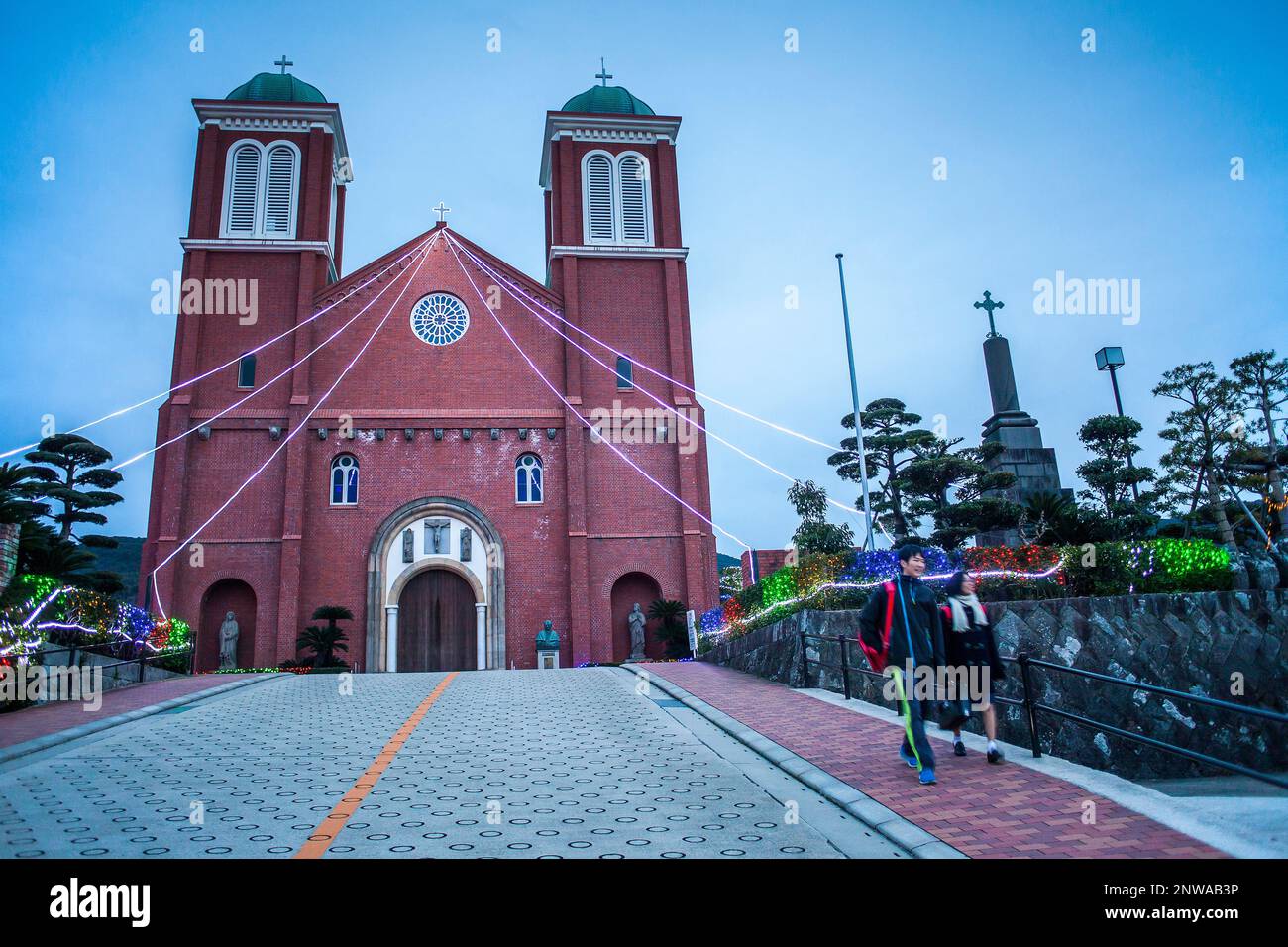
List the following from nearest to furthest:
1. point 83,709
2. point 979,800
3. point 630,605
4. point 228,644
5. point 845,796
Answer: point 979,800 < point 845,796 < point 83,709 < point 228,644 < point 630,605

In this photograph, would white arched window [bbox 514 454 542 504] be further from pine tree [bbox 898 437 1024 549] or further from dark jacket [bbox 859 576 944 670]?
dark jacket [bbox 859 576 944 670]

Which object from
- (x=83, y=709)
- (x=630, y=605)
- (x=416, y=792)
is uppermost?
(x=630, y=605)

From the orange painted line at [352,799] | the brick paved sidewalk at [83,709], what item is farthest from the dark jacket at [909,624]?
the brick paved sidewalk at [83,709]

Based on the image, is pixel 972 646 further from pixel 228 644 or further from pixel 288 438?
pixel 288 438

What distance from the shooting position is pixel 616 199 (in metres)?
28.5

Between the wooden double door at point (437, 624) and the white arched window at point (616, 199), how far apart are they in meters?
12.4

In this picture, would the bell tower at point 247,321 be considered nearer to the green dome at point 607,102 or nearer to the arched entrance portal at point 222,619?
the arched entrance portal at point 222,619

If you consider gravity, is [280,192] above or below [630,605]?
above

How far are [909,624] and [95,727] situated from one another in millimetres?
8582

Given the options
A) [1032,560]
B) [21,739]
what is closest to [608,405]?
[1032,560]

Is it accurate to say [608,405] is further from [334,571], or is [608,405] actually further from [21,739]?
[21,739]

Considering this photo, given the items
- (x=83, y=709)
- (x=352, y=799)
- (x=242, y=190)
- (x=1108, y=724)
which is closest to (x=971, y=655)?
(x=1108, y=724)

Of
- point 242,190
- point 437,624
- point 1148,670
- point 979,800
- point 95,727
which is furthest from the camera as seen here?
point 242,190

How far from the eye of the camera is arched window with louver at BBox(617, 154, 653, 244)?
1110 inches
